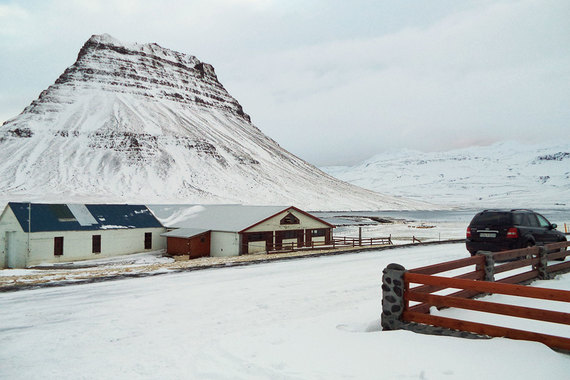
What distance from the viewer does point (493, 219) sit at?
1470cm

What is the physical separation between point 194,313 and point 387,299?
191 inches

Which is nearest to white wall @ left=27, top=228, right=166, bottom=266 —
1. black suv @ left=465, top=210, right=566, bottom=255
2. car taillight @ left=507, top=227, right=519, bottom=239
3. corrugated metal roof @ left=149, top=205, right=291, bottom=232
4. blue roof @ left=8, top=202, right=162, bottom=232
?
blue roof @ left=8, top=202, right=162, bottom=232

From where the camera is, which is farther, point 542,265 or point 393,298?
point 542,265

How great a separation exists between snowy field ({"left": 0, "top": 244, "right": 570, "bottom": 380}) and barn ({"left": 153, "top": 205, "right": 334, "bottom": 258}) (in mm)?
22174

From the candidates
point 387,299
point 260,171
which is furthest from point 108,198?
point 387,299

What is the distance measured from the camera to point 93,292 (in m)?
12.7

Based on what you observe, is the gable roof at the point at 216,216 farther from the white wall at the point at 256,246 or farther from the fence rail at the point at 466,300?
the fence rail at the point at 466,300

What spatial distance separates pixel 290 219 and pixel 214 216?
28.2 feet

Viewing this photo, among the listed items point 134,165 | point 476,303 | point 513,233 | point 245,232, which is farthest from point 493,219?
point 134,165

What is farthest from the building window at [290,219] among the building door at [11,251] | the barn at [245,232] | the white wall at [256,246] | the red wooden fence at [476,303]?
the red wooden fence at [476,303]

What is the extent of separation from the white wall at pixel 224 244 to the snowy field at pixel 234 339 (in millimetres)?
21728

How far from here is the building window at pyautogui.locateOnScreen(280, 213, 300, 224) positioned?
38594 mm

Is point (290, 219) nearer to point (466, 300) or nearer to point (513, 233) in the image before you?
point (513, 233)

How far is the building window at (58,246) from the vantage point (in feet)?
113
